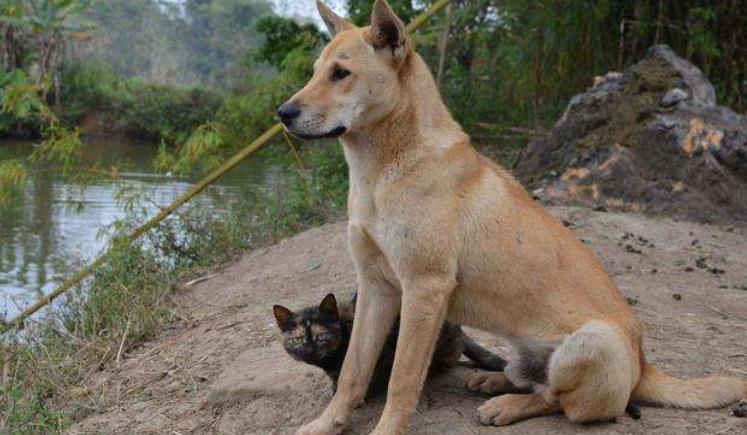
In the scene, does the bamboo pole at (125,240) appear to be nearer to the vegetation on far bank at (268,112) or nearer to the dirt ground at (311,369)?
the vegetation on far bank at (268,112)

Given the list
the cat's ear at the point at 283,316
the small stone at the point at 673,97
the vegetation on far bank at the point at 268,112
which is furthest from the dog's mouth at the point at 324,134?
the small stone at the point at 673,97

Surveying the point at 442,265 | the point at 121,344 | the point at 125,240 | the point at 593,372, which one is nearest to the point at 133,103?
the point at 125,240

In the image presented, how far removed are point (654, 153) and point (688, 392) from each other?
6.28 meters

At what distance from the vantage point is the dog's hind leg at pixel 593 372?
4.21 metres

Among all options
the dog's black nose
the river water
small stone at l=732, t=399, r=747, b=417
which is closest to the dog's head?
the dog's black nose

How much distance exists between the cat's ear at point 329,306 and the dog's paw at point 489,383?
800mm

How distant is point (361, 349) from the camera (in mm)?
4637

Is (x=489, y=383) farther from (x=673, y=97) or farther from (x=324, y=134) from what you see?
(x=673, y=97)

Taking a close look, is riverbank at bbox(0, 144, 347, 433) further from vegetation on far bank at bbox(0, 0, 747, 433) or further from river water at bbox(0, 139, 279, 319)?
river water at bbox(0, 139, 279, 319)

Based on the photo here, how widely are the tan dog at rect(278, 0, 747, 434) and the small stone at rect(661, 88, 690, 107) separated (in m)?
6.62

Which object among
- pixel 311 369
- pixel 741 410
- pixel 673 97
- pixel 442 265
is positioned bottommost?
pixel 311 369

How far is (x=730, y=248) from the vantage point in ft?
30.3

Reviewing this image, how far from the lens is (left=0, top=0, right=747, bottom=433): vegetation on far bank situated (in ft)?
22.3

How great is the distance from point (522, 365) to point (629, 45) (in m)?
9.57
